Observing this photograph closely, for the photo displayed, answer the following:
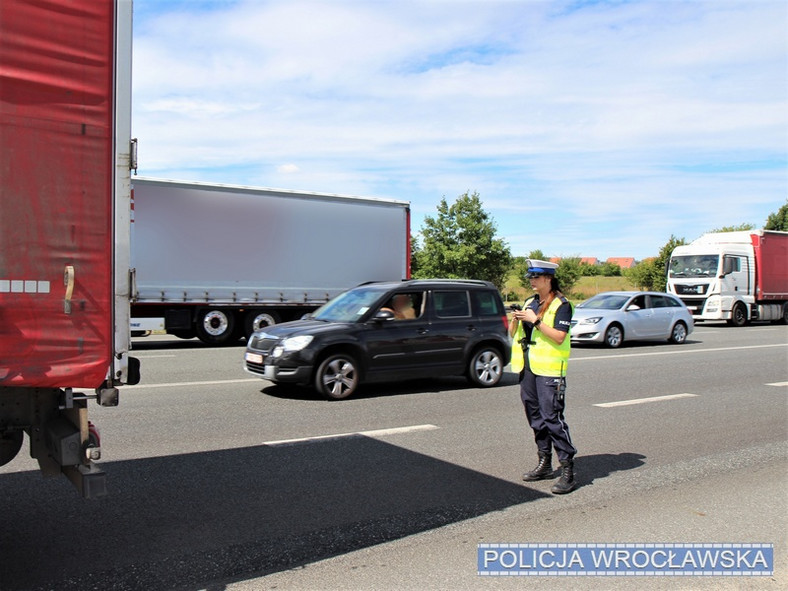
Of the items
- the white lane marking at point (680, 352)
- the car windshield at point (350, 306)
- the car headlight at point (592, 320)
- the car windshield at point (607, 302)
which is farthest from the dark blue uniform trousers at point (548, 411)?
the car windshield at point (607, 302)

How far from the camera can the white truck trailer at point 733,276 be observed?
26844mm

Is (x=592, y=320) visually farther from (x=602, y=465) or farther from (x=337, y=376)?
(x=602, y=465)

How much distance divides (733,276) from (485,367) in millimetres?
20288

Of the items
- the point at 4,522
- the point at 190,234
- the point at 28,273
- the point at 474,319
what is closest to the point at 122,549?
the point at 4,522

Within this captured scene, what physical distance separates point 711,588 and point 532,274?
8.47 feet

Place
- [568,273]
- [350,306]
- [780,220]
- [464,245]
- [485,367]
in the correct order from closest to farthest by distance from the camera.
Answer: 1. [350,306]
2. [485,367]
3. [464,245]
4. [568,273]
5. [780,220]

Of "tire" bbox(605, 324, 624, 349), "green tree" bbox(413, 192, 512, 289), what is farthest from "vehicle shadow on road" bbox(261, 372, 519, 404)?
"green tree" bbox(413, 192, 512, 289)

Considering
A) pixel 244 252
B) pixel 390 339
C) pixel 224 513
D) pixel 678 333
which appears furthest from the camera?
pixel 678 333

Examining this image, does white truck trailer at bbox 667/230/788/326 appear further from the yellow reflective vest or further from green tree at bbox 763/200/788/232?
green tree at bbox 763/200/788/232

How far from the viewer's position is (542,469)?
19.0 ft

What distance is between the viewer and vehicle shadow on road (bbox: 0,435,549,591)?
158 inches

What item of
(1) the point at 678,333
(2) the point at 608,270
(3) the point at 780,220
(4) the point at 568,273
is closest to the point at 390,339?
(1) the point at 678,333

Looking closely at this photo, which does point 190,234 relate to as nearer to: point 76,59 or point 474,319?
point 474,319

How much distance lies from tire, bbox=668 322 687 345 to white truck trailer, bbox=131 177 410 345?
774 cm
